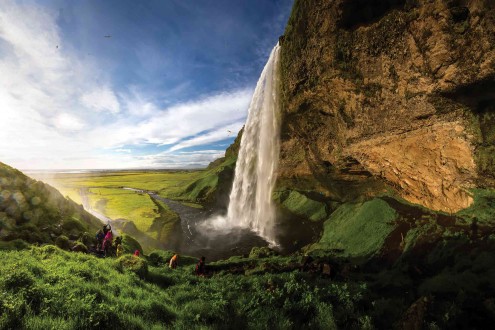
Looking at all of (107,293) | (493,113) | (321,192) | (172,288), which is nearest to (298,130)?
(321,192)

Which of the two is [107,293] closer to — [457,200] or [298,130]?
[457,200]

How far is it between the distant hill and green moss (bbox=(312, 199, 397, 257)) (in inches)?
755

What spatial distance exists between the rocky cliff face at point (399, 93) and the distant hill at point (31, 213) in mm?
25512

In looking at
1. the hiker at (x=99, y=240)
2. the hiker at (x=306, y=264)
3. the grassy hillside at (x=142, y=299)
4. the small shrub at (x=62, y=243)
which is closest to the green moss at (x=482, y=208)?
the grassy hillside at (x=142, y=299)

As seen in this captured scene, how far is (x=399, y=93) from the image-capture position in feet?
64.4

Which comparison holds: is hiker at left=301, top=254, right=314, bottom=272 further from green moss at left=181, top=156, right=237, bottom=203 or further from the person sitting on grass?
green moss at left=181, top=156, right=237, bottom=203

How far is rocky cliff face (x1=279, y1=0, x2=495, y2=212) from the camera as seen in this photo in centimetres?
1540

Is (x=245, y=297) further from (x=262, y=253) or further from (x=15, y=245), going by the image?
(x=15, y=245)

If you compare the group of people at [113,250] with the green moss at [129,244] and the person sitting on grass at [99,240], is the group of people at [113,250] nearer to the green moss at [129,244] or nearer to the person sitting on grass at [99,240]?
the person sitting on grass at [99,240]

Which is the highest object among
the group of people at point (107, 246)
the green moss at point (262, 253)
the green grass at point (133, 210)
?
the group of people at point (107, 246)

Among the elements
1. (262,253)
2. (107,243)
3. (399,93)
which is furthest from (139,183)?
(399,93)

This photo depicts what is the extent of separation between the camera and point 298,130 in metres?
35.5

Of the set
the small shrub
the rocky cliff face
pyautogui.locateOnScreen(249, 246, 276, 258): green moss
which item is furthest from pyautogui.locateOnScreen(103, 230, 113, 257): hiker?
the rocky cliff face

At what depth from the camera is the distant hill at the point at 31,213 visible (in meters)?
14.2
